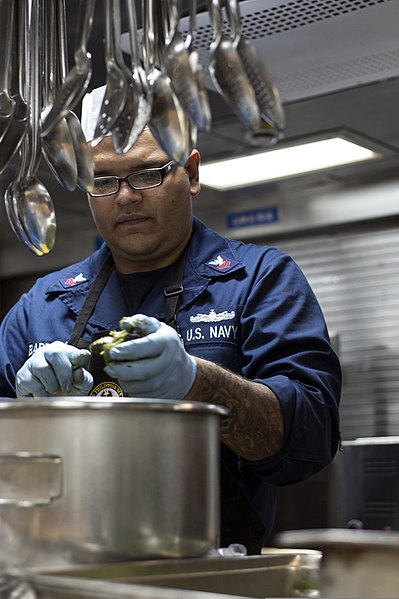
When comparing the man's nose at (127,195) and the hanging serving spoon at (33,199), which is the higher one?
the man's nose at (127,195)

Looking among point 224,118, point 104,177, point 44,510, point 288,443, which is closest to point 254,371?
point 288,443

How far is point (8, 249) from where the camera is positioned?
6.07 metres

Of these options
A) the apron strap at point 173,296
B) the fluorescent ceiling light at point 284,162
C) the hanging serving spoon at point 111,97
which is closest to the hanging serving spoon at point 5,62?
the hanging serving spoon at point 111,97

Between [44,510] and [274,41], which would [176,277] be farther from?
[44,510]

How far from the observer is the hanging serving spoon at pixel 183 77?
1360 mm

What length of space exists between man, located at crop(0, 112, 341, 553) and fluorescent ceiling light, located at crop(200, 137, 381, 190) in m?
2.01

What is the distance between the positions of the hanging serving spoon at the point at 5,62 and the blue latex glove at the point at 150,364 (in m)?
0.48

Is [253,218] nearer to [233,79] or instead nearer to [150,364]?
[150,364]

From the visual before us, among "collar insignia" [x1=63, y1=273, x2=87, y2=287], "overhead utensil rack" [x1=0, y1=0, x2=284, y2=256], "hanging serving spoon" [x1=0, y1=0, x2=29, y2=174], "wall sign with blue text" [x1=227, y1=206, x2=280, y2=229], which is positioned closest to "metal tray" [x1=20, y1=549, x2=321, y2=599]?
"overhead utensil rack" [x1=0, y1=0, x2=284, y2=256]

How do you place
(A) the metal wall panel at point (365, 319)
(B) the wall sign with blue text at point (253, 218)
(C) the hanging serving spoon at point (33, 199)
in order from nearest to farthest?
(C) the hanging serving spoon at point (33, 199), (A) the metal wall panel at point (365, 319), (B) the wall sign with blue text at point (253, 218)

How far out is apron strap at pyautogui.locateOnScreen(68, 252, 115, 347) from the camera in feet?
7.40

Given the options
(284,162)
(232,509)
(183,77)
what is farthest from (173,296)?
(284,162)

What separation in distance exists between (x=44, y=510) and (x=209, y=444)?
228 mm

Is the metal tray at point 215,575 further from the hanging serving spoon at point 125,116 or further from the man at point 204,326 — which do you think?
the hanging serving spoon at point 125,116
